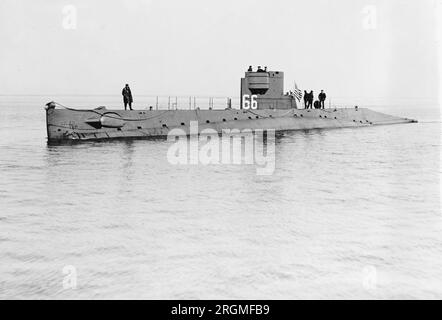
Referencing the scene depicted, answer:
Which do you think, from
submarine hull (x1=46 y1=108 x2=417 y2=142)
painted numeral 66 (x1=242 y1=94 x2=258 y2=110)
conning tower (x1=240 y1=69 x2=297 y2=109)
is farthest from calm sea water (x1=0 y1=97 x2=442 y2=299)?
painted numeral 66 (x1=242 y1=94 x2=258 y2=110)

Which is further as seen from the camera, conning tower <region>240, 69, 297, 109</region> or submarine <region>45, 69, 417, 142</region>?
conning tower <region>240, 69, 297, 109</region>

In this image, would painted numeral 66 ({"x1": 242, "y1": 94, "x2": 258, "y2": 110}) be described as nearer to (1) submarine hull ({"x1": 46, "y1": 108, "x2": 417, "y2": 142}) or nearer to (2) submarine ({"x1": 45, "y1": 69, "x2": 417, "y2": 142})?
(2) submarine ({"x1": 45, "y1": 69, "x2": 417, "y2": 142})

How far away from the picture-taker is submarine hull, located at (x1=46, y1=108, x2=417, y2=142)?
30.7 m

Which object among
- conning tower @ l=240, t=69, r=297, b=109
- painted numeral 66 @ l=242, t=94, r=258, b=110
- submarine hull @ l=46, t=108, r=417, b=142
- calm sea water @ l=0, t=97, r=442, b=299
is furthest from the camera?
painted numeral 66 @ l=242, t=94, r=258, b=110

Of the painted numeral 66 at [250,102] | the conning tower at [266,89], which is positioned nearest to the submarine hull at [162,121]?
the conning tower at [266,89]

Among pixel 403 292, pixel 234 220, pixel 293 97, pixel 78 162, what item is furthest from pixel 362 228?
pixel 293 97

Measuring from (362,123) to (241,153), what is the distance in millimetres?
24564

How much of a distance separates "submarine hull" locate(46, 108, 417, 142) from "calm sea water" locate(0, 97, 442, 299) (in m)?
7.53

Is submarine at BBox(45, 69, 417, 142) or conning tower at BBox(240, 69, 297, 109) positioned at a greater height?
conning tower at BBox(240, 69, 297, 109)

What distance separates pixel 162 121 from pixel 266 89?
29.1 ft

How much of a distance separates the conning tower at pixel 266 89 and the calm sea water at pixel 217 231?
53.4 feet

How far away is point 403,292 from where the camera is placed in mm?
8641

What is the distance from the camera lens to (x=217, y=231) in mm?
12188
